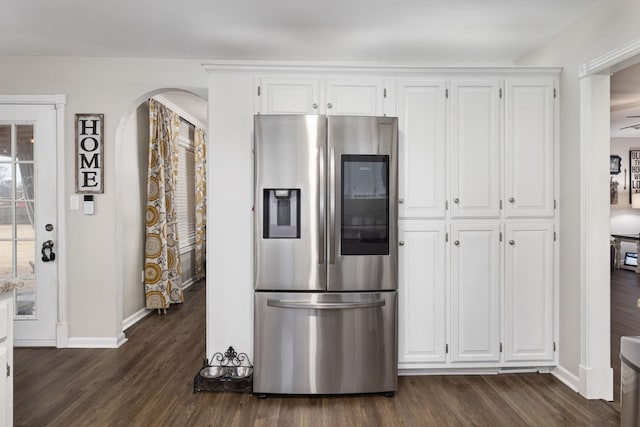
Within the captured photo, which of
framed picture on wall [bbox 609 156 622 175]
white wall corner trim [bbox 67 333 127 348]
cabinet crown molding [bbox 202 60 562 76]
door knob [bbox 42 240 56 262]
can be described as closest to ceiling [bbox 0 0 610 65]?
cabinet crown molding [bbox 202 60 562 76]

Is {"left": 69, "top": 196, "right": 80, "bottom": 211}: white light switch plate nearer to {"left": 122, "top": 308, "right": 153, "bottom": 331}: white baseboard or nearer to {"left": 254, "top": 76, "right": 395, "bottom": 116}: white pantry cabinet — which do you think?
{"left": 122, "top": 308, "right": 153, "bottom": 331}: white baseboard

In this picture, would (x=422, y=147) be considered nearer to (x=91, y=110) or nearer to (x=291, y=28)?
(x=291, y=28)

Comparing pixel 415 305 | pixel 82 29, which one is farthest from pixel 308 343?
pixel 82 29

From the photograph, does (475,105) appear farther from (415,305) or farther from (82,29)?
(82,29)

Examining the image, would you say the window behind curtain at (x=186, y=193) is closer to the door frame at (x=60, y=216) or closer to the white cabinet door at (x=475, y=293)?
the door frame at (x=60, y=216)

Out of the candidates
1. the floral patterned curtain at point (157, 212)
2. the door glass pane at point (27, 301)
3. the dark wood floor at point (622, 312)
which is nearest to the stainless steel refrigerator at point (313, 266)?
the dark wood floor at point (622, 312)

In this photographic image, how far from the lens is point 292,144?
8.95 feet

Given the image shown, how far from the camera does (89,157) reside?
3.69m

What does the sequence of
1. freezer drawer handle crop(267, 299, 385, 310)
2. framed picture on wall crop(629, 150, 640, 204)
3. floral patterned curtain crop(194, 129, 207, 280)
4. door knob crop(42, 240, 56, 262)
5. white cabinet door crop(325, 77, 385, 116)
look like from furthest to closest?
framed picture on wall crop(629, 150, 640, 204) → floral patterned curtain crop(194, 129, 207, 280) → door knob crop(42, 240, 56, 262) → white cabinet door crop(325, 77, 385, 116) → freezer drawer handle crop(267, 299, 385, 310)

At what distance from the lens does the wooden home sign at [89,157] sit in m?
3.68

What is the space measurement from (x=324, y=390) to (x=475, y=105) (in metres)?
2.25

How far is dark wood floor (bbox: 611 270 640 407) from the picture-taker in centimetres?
325

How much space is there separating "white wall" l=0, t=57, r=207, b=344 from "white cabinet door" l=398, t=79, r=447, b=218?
6.70ft

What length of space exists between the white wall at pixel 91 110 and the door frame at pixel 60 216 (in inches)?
1.3
